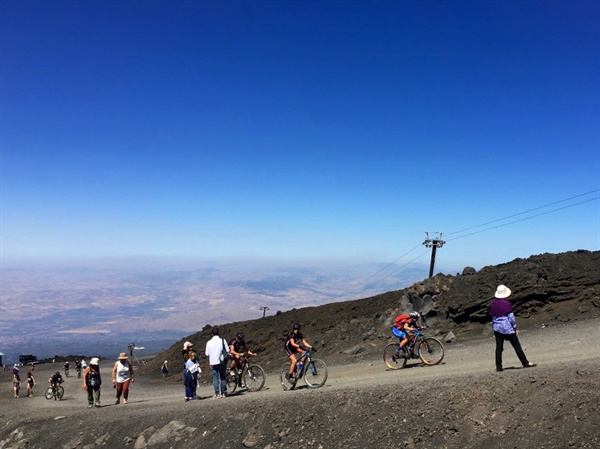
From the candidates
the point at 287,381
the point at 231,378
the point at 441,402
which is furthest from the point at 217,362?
the point at 441,402

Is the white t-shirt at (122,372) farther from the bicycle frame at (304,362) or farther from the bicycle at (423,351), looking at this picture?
the bicycle at (423,351)

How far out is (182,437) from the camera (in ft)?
34.6

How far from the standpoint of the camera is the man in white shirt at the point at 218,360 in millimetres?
13750

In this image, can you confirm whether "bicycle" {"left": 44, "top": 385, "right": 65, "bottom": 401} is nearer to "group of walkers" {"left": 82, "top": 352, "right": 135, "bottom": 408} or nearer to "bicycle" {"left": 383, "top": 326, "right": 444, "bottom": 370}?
"group of walkers" {"left": 82, "top": 352, "right": 135, "bottom": 408}

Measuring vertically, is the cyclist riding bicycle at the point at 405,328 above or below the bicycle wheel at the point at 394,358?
above

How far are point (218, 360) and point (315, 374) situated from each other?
2856 millimetres

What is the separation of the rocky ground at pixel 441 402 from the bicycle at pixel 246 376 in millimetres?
749

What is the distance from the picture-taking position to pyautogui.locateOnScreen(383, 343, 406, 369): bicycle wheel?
15.1 m

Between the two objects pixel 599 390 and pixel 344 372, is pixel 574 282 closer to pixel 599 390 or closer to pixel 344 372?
pixel 344 372

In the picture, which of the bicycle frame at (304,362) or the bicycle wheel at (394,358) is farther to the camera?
the bicycle wheel at (394,358)

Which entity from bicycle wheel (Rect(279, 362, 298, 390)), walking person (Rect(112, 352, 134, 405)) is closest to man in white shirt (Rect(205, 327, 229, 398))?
bicycle wheel (Rect(279, 362, 298, 390))

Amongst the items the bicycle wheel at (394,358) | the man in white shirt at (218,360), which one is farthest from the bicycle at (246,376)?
the bicycle wheel at (394,358)

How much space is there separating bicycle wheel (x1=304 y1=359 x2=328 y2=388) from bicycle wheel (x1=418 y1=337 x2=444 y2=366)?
11.0 feet

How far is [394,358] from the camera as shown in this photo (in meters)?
15.2
